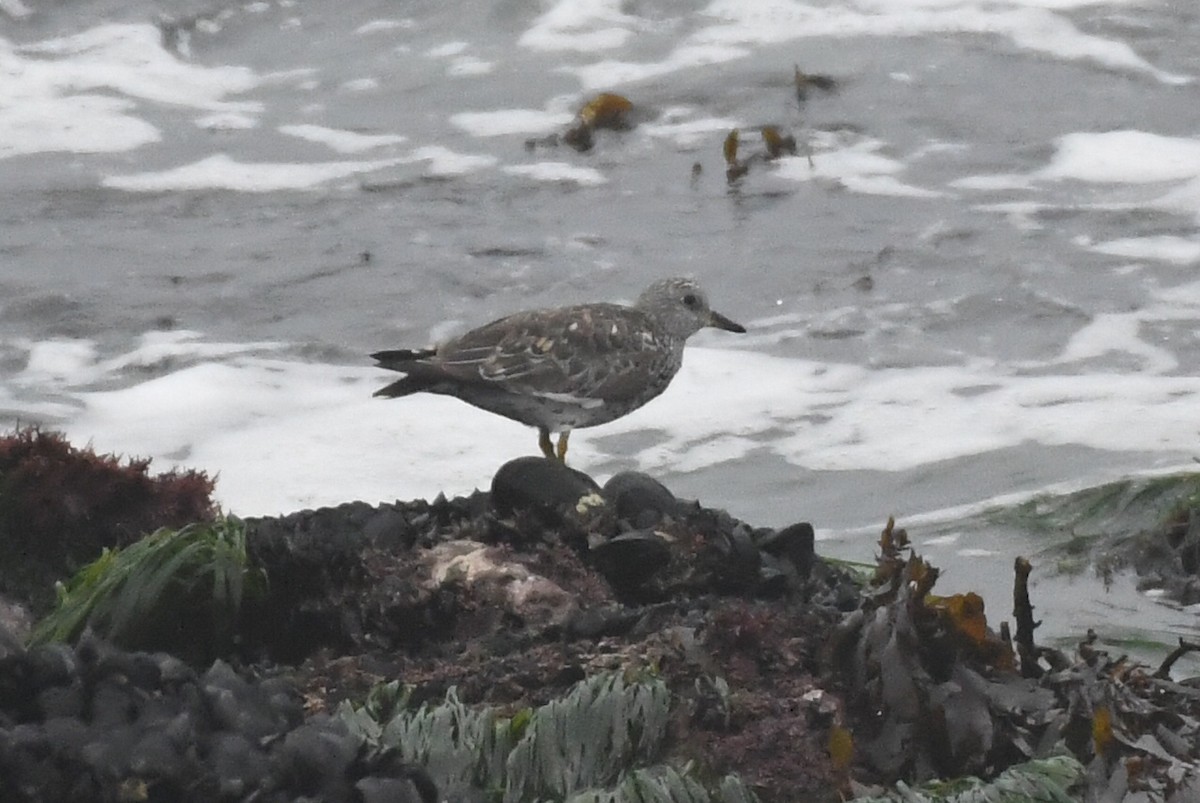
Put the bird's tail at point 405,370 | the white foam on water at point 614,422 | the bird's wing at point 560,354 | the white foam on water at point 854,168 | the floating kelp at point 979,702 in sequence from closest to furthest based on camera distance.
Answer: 1. the floating kelp at point 979,702
2. the bird's tail at point 405,370
3. the bird's wing at point 560,354
4. the white foam on water at point 614,422
5. the white foam on water at point 854,168

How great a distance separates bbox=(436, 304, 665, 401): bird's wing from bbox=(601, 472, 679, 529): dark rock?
5.38ft

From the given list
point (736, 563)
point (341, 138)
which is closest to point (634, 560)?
point (736, 563)

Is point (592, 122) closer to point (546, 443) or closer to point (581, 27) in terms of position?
point (581, 27)

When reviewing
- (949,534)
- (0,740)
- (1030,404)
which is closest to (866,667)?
(0,740)

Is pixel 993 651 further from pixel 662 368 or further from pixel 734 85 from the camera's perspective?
pixel 734 85

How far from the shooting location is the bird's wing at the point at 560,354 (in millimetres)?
6230

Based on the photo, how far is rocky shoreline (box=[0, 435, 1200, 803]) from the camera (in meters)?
3.01

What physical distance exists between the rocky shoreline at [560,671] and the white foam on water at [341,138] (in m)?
5.78

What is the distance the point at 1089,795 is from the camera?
3.46m

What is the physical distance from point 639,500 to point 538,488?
0.22 meters

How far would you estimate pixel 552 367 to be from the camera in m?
6.27

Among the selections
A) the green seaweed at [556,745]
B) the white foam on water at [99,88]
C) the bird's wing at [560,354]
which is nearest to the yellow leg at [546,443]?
the bird's wing at [560,354]

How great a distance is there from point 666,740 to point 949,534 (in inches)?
112

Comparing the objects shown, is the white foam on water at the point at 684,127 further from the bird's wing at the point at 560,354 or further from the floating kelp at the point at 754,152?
the bird's wing at the point at 560,354
